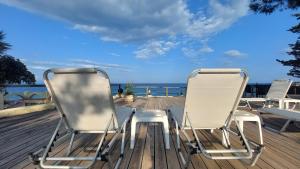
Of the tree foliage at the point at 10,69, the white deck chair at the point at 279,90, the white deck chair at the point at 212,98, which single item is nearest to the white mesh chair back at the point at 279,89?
the white deck chair at the point at 279,90

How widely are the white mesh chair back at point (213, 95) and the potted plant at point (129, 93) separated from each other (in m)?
8.29

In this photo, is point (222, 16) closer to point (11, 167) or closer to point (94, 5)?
point (94, 5)

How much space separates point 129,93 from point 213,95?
8882 millimetres

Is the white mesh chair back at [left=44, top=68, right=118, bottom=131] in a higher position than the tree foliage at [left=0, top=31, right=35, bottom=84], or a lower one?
lower

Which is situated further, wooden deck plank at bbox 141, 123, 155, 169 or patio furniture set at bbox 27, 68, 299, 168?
wooden deck plank at bbox 141, 123, 155, 169

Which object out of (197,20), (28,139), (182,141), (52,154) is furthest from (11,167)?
(197,20)

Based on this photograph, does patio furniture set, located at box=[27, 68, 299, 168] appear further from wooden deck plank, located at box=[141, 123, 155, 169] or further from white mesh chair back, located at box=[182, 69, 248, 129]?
wooden deck plank, located at box=[141, 123, 155, 169]

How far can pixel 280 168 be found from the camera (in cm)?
248

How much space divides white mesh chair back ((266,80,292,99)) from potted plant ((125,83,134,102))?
6131mm

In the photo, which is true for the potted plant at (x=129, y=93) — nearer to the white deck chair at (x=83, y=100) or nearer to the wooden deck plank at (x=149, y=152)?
the wooden deck plank at (x=149, y=152)

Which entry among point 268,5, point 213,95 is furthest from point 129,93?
point 213,95

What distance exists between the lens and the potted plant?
1105cm

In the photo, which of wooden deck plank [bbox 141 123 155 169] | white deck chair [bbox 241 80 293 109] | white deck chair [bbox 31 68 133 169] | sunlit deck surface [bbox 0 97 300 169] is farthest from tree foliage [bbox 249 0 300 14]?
white deck chair [bbox 31 68 133 169]

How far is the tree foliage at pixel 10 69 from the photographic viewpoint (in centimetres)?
895
